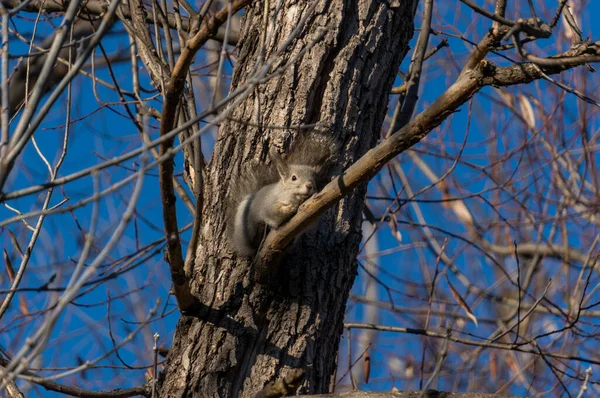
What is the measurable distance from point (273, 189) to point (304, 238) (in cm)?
29

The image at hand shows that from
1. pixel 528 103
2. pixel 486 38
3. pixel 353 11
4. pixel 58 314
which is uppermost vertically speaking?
pixel 528 103

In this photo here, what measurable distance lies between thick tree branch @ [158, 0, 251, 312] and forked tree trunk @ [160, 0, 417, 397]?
0.63ft

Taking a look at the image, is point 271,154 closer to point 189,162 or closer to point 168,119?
point 189,162

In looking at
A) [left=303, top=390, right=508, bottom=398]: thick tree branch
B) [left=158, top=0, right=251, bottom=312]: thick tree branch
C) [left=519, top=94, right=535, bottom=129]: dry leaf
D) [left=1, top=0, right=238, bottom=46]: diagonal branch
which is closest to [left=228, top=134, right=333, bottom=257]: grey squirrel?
[left=158, top=0, right=251, bottom=312]: thick tree branch

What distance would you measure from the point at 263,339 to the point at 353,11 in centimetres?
128

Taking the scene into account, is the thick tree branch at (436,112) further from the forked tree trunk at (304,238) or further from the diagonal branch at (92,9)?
the diagonal branch at (92,9)

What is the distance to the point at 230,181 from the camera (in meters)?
2.81

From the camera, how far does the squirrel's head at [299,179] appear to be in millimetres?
2924

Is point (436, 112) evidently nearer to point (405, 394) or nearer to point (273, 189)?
point (405, 394)

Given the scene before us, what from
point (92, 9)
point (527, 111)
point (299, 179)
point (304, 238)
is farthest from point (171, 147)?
point (527, 111)

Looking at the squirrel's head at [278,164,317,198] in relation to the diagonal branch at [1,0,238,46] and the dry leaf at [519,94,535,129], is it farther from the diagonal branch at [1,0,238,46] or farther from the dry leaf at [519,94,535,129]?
the dry leaf at [519,94,535,129]

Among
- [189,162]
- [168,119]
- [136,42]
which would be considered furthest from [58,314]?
[136,42]

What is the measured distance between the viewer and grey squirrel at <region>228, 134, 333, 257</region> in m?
2.76

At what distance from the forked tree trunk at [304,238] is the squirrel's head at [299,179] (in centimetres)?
13
